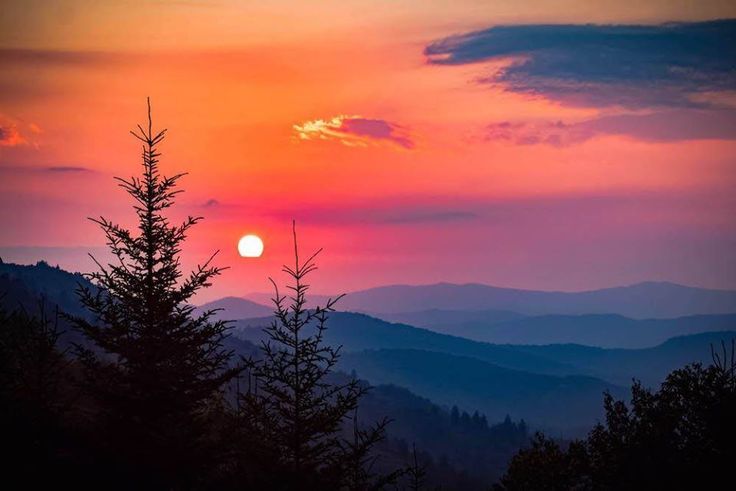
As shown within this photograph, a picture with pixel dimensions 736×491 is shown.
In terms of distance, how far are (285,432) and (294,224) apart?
23.3ft

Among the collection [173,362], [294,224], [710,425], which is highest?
[294,224]

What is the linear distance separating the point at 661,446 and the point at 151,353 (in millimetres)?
34711

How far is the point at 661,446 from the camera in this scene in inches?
1724

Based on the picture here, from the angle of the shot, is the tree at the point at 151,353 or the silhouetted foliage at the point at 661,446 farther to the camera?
the silhouetted foliage at the point at 661,446

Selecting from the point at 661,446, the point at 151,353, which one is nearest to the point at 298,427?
the point at 151,353

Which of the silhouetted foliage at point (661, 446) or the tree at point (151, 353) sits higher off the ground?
the tree at point (151, 353)

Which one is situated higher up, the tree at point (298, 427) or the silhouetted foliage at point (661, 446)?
the tree at point (298, 427)

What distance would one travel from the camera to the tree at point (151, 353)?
22.5 m

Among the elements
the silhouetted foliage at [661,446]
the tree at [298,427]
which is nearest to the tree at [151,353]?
the tree at [298,427]

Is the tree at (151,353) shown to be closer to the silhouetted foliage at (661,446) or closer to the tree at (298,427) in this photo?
the tree at (298,427)

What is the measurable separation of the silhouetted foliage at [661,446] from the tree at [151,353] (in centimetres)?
2955

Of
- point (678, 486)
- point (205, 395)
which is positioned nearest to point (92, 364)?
point (205, 395)

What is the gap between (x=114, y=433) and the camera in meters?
22.5

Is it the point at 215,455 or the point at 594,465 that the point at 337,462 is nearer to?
the point at 215,455
